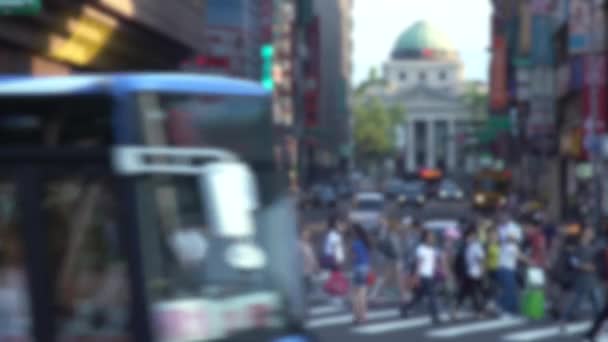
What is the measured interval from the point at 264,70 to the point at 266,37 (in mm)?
1917

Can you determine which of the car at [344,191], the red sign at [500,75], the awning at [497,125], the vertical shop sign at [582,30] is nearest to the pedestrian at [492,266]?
the vertical shop sign at [582,30]

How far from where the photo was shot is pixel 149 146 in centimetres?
762

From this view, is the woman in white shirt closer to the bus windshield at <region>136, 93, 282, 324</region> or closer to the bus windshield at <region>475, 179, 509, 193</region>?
the bus windshield at <region>136, 93, 282, 324</region>

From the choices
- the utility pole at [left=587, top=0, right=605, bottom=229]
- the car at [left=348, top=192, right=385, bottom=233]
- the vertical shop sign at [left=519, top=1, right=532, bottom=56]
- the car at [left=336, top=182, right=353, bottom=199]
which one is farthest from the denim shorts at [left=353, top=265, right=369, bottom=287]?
the car at [left=336, top=182, right=353, bottom=199]

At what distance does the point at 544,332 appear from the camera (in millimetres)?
→ 20047

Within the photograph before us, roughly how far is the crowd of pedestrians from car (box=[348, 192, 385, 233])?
20964 mm

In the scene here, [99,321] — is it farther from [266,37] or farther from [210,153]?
[266,37]

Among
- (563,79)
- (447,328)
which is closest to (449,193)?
(563,79)

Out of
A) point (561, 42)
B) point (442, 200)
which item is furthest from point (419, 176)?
point (561, 42)

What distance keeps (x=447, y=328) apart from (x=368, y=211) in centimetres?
2699

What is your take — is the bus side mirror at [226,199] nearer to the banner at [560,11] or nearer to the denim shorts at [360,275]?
the denim shorts at [360,275]

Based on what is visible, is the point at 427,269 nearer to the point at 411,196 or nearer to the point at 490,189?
the point at 490,189

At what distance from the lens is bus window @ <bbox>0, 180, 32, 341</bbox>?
7848 millimetres

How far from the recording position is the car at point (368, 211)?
46.1 metres
